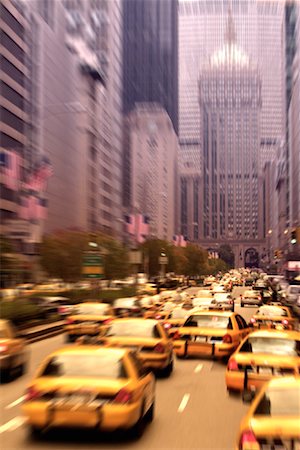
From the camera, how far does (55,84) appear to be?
324 feet

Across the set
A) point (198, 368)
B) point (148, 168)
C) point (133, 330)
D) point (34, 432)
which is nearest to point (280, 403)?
point (34, 432)

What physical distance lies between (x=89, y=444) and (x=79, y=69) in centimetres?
11014

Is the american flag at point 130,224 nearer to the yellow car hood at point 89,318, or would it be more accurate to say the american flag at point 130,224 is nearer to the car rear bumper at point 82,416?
the yellow car hood at point 89,318

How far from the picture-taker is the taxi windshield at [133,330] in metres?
13.4

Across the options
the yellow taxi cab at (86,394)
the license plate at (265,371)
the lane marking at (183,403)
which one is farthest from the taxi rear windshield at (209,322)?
the yellow taxi cab at (86,394)

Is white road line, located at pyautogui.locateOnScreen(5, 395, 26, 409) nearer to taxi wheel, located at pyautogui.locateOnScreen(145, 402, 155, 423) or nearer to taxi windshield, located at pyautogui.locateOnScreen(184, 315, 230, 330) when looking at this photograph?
taxi wheel, located at pyautogui.locateOnScreen(145, 402, 155, 423)

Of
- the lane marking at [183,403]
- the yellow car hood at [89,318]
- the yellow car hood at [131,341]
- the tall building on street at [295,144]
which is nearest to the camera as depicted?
the lane marking at [183,403]

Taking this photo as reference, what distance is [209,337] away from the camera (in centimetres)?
1603

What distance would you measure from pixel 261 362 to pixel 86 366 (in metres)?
3.80

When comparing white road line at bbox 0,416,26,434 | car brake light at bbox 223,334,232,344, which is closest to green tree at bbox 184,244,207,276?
car brake light at bbox 223,334,232,344

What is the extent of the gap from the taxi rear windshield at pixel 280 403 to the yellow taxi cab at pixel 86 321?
14158 millimetres

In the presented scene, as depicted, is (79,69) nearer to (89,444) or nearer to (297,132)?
(297,132)

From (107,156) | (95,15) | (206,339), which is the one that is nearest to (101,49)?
(95,15)

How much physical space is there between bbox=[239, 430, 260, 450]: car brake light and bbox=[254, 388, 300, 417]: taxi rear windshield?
36 cm
